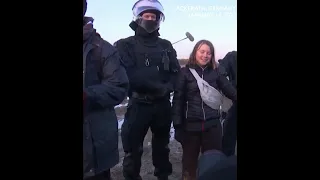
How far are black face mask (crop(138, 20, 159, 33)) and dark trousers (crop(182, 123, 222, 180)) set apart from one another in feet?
1.76

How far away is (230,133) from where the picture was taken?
72.3 inches

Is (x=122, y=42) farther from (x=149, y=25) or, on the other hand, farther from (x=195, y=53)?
(x=195, y=53)

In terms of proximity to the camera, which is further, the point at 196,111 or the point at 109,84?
the point at 196,111

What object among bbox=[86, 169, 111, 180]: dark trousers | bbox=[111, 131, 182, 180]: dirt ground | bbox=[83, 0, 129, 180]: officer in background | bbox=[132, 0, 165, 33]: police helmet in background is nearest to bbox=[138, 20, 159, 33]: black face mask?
bbox=[132, 0, 165, 33]: police helmet in background

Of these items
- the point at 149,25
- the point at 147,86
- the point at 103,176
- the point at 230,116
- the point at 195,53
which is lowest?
the point at 103,176

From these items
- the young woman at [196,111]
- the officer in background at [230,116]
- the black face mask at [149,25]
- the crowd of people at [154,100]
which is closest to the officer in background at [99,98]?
the crowd of people at [154,100]

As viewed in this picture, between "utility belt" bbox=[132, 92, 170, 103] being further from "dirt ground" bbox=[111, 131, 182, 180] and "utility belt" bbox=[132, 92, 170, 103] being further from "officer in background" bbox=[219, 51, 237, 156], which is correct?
"officer in background" bbox=[219, 51, 237, 156]

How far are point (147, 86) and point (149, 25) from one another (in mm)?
287

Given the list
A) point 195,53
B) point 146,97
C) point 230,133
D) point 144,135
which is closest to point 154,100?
point 146,97
